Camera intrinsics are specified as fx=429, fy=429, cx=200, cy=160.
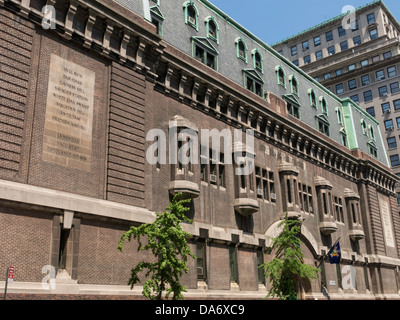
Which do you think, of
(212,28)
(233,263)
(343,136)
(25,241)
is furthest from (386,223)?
(25,241)

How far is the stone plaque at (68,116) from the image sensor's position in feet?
66.3

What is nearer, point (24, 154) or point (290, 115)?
point (24, 154)

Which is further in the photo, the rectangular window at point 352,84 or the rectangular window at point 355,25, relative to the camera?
the rectangular window at point 355,25

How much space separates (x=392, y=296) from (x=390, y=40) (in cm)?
5981

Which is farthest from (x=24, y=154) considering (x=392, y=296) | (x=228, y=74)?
(x=392, y=296)

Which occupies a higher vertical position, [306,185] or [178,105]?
[178,105]

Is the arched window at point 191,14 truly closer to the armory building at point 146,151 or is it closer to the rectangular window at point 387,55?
the armory building at point 146,151

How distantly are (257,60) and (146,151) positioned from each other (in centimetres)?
1859

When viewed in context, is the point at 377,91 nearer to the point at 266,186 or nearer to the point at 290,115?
the point at 290,115

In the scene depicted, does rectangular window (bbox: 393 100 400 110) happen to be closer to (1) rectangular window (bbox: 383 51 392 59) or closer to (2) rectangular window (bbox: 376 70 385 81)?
(2) rectangular window (bbox: 376 70 385 81)

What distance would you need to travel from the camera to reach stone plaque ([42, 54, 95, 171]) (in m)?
20.2

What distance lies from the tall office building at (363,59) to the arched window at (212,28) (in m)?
60.7

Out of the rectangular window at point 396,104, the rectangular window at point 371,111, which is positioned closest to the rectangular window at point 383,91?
the rectangular window at point 396,104

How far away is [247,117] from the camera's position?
3428 cm
